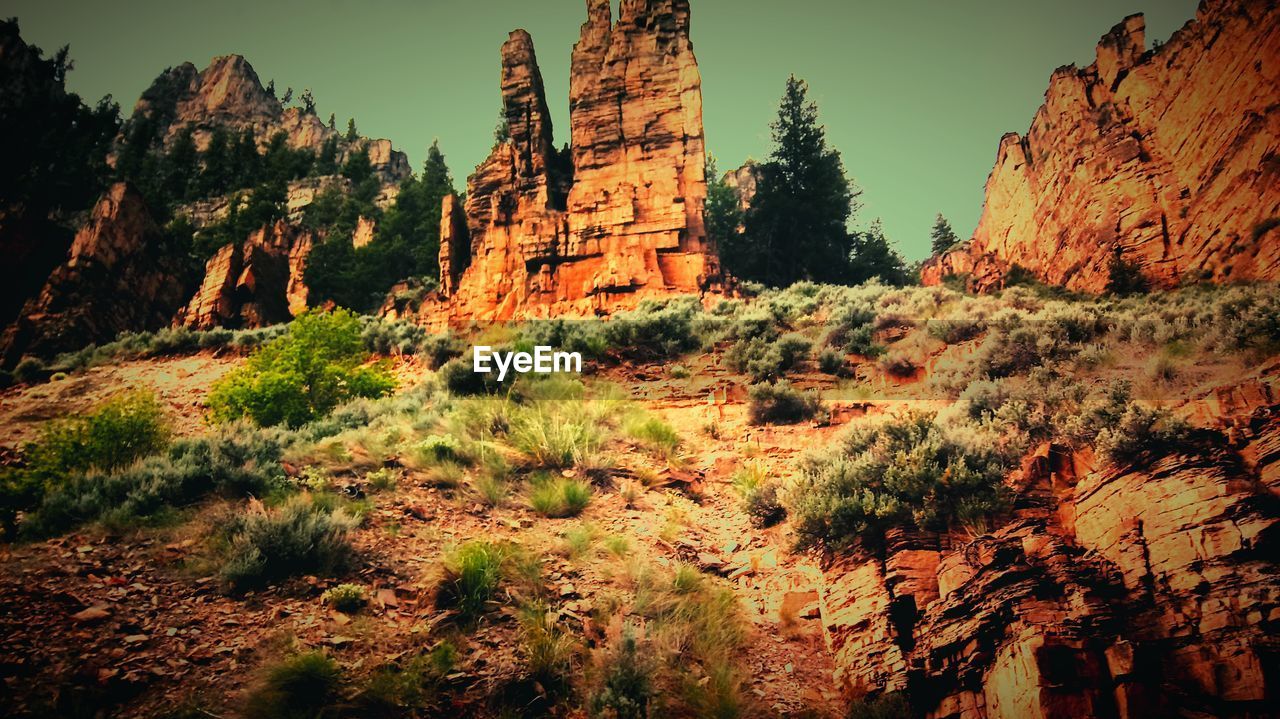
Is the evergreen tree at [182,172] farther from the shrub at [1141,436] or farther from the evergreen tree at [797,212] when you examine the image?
the shrub at [1141,436]

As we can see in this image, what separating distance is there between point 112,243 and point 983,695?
3623 cm

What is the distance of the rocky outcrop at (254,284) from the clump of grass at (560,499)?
87.3 ft

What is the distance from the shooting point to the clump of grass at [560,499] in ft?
23.7

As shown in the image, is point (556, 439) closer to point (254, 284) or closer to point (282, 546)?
point (282, 546)

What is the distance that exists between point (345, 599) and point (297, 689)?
102 centimetres

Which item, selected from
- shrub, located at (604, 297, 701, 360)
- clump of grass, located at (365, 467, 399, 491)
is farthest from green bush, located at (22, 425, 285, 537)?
shrub, located at (604, 297, 701, 360)

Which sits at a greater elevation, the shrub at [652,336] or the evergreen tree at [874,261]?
the evergreen tree at [874,261]

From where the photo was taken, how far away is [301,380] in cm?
1305

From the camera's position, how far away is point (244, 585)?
4.88 metres

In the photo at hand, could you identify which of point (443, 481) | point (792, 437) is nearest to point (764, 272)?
point (792, 437)

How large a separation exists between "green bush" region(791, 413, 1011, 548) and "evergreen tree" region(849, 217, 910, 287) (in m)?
26.2

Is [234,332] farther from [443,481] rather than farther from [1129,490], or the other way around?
[1129,490]

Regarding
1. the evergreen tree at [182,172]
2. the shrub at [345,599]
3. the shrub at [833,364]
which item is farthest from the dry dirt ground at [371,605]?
the evergreen tree at [182,172]

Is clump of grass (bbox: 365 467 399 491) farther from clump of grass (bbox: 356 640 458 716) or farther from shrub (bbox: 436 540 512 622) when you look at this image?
clump of grass (bbox: 356 640 458 716)
